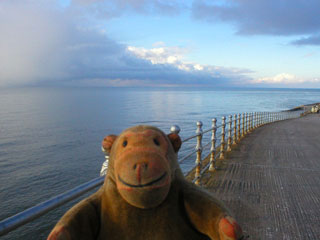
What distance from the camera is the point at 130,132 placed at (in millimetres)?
1617

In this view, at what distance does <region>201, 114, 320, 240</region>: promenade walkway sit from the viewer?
11.2 ft

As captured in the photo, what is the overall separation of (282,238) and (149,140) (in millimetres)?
2726

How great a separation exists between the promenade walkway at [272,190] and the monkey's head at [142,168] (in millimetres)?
2396

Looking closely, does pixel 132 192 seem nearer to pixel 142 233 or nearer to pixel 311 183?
pixel 142 233

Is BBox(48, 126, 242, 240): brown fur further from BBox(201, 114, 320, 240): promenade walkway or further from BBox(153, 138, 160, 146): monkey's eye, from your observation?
BBox(201, 114, 320, 240): promenade walkway

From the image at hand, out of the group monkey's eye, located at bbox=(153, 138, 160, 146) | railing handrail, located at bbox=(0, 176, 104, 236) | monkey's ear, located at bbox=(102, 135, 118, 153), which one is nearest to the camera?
railing handrail, located at bbox=(0, 176, 104, 236)

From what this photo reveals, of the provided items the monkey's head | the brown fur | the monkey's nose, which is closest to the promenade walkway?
the brown fur

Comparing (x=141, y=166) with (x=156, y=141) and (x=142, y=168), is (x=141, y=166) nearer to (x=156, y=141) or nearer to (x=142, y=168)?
(x=142, y=168)

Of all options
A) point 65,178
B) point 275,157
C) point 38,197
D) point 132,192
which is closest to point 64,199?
point 132,192

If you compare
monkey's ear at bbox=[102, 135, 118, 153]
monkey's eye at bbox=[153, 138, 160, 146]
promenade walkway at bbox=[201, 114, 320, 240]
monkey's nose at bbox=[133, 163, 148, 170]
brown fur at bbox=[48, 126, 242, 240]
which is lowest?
promenade walkway at bbox=[201, 114, 320, 240]

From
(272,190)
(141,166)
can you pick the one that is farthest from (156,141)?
(272,190)

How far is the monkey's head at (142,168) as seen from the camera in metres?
1.37

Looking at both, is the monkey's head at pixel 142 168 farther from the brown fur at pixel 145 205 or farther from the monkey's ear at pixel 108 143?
the monkey's ear at pixel 108 143

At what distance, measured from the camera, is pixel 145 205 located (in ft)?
4.70
